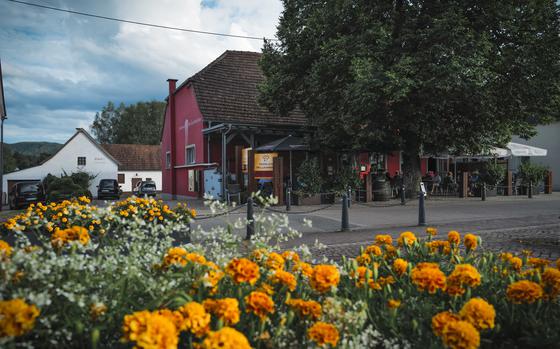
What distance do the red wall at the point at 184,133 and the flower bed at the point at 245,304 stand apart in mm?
19559

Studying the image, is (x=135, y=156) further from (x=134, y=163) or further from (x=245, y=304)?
(x=245, y=304)

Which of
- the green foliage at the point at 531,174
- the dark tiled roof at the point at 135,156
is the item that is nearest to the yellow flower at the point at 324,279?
the green foliage at the point at 531,174

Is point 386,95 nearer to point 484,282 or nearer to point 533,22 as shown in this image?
point 533,22

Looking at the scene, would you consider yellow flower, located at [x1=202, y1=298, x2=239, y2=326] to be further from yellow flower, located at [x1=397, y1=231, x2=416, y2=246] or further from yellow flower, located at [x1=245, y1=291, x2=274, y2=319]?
yellow flower, located at [x1=397, y1=231, x2=416, y2=246]

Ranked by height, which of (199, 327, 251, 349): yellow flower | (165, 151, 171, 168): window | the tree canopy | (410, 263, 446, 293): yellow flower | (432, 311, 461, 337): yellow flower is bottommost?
(432, 311, 461, 337): yellow flower

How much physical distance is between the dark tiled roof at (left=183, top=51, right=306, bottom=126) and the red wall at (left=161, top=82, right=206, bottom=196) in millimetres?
701

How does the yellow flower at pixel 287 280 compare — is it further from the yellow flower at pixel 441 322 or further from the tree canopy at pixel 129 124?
the tree canopy at pixel 129 124

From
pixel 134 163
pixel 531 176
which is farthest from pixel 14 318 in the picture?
pixel 134 163

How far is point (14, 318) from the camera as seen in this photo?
1.55m

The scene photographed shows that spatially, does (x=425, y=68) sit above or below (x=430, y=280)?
above

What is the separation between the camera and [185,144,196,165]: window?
23281 mm

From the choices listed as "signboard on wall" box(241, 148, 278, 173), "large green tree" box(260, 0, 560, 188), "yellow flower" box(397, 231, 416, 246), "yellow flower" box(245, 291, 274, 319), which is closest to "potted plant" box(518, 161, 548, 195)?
"large green tree" box(260, 0, 560, 188)

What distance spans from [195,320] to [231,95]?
22.4 m

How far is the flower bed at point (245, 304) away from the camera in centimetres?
171
